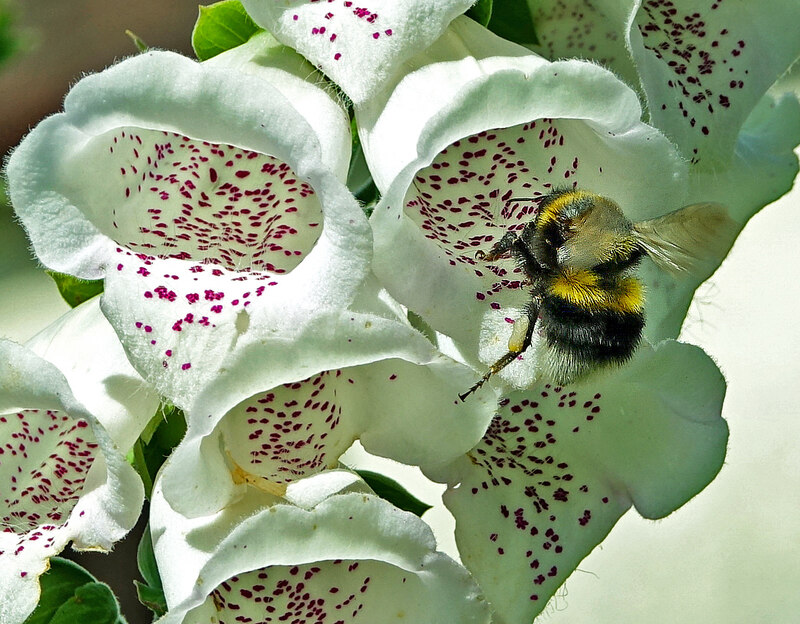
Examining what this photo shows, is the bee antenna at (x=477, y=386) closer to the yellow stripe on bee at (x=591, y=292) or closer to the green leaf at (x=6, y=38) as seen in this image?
the yellow stripe on bee at (x=591, y=292)

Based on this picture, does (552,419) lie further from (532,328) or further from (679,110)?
(679,110)

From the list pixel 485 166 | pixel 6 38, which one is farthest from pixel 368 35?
pixel 6 38

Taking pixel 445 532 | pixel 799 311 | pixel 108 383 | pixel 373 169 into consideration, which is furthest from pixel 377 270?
pixel 799 311

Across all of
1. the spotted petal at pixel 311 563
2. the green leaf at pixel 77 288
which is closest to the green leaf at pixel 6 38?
the green leaf at pixel 77 288

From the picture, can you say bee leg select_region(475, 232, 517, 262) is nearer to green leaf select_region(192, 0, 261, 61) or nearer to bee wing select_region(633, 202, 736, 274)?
bee wing select_region(633, 202, 736, 274)

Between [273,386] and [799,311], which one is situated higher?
[273,386]

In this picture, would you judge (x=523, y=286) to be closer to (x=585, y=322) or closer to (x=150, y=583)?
(x=585, y=322)
